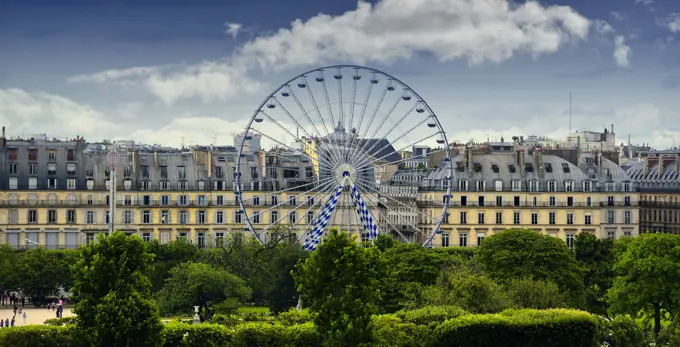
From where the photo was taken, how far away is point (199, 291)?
9606 centimetres

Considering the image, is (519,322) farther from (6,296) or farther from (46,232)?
(46,232)

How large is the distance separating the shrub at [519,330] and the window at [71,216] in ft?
163

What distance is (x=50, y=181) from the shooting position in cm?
12219

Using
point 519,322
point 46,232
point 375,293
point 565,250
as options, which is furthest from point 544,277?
point 46,232

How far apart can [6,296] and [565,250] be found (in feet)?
113

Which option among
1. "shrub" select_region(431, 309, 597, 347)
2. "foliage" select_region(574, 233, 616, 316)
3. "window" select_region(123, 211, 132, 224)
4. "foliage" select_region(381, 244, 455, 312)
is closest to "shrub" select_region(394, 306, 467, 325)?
"shrub" select_region(431, 309, 597, 347)

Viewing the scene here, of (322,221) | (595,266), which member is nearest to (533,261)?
(595,266)

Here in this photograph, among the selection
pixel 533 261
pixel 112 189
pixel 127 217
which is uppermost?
pixel 112 189

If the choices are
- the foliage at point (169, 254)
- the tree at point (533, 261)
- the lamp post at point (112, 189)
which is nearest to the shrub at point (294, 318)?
the tree at point (533, 261)

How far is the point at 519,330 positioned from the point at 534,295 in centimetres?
1292

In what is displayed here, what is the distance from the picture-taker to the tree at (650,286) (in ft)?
288

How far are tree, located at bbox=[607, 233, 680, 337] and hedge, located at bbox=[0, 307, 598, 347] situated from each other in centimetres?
911

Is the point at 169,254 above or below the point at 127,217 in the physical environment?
below

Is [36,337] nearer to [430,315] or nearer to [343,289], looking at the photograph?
[343,289]
